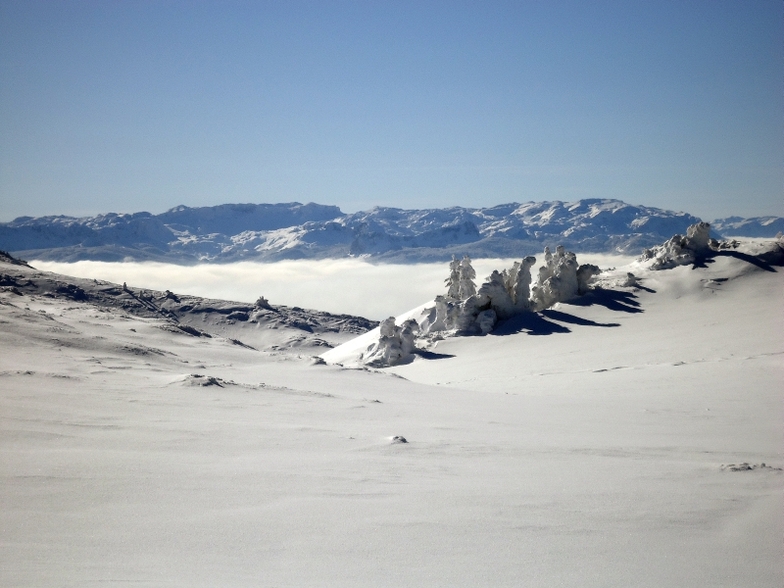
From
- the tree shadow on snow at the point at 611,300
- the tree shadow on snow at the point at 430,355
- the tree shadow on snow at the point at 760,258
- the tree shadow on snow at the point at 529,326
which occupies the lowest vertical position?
the tree shadow on snow at the point at 430,355

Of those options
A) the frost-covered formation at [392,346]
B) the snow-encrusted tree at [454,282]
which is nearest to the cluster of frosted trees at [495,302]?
the frost-covered formation at [392,346]

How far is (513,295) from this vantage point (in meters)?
28.9

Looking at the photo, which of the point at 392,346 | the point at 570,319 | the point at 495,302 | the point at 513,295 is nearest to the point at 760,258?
the point at 570,319

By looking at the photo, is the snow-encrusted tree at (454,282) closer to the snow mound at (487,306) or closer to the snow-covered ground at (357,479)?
Result: the snow mound at (487,306)

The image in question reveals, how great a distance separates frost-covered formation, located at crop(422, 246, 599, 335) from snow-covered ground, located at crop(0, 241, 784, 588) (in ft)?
46.4

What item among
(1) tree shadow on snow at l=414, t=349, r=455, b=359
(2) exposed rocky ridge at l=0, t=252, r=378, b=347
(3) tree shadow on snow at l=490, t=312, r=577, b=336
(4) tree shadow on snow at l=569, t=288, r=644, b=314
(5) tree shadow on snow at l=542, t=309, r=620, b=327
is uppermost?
(4) tree shadow on snow at l=569, t=288, r=644, b=314

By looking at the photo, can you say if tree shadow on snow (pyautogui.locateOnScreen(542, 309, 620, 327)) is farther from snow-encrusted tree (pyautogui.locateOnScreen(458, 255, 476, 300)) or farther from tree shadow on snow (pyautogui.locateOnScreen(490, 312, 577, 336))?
snow-encrusted tree (pyautogui.locateOnScreen(458, 255, 476, 300))

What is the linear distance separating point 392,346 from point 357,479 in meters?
20.2

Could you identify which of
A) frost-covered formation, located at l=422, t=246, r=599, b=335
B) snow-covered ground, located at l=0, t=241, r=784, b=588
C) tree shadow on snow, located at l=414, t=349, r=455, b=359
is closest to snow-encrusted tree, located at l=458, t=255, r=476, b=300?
frost-covered formation, located at l=422, t=246, r=599, b=335

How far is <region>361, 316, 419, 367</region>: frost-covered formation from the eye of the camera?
25891 mm

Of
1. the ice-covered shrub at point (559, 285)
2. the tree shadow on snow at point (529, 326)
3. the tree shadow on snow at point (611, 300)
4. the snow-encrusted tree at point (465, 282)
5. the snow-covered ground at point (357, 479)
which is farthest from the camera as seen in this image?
the snow-encrusted tree at point (465, 282)

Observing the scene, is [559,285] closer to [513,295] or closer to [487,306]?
[513,295]

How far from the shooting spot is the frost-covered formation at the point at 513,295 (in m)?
27.8

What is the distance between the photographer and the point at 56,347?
38.8ft
